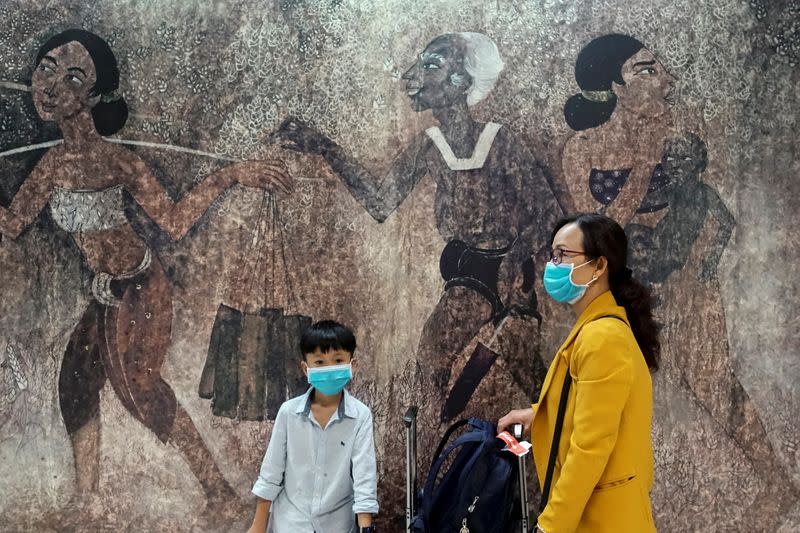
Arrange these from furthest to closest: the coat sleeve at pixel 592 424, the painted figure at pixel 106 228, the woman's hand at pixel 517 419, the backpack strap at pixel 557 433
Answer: the painted figure at pixel 106 228 < the woman's hand at pixel 517 419 < the backpack strap at pixel 557 433 < the coat sleeve at pixel 592 424

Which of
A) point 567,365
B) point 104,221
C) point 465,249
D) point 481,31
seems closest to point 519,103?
point 481,31

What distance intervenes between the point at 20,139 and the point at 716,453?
393 centimetres

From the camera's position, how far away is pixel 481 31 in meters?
3.66

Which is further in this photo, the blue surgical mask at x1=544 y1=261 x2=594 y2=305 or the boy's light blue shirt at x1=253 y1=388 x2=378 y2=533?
the boy's light blue shirt at x1=253 y1=388 x2=378 y2=533

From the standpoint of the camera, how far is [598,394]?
2.26 meters

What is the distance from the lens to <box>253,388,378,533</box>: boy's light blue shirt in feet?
10.3

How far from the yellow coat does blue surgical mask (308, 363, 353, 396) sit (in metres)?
1.03

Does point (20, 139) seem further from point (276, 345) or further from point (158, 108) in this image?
point (276, 345)

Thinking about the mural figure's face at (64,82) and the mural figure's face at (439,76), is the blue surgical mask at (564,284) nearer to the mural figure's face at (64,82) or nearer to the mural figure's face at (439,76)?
the mural figure's face at (439,76)

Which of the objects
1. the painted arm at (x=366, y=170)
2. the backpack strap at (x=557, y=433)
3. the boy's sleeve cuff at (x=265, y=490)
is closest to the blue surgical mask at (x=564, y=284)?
the backpack strap at (x=557, y=433)

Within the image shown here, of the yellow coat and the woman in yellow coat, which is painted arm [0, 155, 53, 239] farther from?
the yellow coat

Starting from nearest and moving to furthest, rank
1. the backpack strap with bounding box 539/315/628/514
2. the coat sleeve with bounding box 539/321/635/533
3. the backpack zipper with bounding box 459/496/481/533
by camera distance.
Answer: the coat sleeve with bounding box 539/321/635/533 → the backpack strap with bounding box 539/315/628/514 → the backpack zipper with bounding box 459/496/481/533

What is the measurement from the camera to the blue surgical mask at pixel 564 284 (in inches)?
98.7

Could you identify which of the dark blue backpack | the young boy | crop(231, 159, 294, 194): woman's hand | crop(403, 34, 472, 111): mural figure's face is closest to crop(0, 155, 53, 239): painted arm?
crop(231, 159, 294, 194): woman's hand
